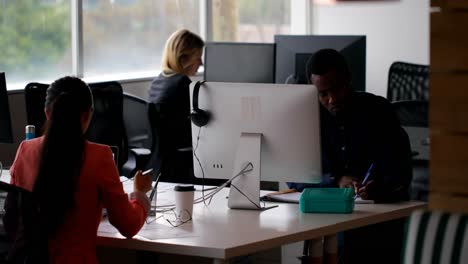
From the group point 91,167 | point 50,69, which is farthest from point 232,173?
point 50,69

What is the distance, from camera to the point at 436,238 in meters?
2.49

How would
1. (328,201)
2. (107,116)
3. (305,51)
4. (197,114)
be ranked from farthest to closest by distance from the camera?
1. (305,51)
2. (107,116)
3. (197,114)
4. (328,201)

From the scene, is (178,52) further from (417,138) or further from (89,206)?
(89,206)

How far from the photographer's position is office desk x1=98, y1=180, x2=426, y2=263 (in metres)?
3.08

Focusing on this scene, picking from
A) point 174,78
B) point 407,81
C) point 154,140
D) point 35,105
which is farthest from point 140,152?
point 407,81

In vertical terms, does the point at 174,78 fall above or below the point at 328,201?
above

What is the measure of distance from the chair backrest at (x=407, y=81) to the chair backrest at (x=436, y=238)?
434 centimetres

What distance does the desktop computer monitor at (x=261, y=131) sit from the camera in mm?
3629

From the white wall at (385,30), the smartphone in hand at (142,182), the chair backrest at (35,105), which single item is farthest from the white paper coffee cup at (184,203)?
the white wall at (385,30)

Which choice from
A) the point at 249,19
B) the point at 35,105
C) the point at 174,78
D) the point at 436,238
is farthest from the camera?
the point at 249,19

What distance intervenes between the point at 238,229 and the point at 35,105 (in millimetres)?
1882

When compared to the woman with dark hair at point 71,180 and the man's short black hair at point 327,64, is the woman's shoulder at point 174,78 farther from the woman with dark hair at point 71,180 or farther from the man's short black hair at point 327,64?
the woman with dark hair at point 71,180

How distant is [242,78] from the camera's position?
572 centimetres

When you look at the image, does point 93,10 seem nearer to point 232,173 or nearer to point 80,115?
point 232,173
